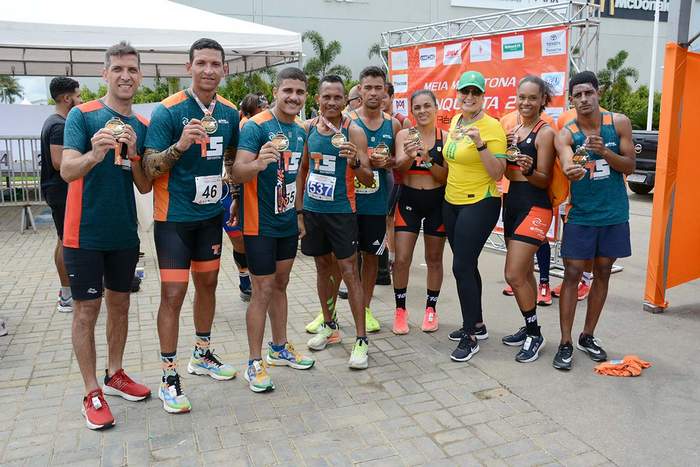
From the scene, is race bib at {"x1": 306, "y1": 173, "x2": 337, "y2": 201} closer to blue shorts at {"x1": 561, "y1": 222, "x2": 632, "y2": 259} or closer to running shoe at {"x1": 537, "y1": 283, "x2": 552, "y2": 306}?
blue shorts at {"x1": 561, "y1": 222, "x2": 632, "y2": 259}

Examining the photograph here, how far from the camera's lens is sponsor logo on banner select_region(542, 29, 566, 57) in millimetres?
6730

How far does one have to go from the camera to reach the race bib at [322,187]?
14.0 ft

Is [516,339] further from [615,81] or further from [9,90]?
[9,90]

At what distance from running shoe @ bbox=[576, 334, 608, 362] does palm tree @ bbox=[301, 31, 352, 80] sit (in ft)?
90.3

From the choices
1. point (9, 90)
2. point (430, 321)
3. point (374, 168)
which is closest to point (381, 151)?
point (374, 168)

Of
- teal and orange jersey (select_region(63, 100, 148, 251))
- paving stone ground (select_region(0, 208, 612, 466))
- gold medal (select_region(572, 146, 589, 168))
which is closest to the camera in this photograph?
paving stone ground (select_region(0, 208, 612, 466))

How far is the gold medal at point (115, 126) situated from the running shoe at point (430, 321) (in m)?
3.03

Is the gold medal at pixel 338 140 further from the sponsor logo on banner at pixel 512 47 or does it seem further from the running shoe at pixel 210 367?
the sponsor logo on banner at pixel 512 47

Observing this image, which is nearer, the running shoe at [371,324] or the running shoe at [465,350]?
the running shoe at [465,350]

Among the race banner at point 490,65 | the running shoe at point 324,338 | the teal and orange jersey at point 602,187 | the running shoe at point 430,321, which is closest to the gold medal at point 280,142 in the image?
the running shoe at point 324,338

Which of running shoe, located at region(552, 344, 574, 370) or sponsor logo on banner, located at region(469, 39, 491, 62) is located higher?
sponsor logo on banner, located at region(469, 39, 491, 62)

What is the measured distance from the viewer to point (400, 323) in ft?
16.6

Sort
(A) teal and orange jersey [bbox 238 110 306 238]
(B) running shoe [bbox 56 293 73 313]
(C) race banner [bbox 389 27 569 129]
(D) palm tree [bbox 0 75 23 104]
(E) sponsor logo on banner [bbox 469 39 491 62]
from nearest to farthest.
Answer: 1. (A) teal and orange jersey [bbox 238 110 306 238]
2. (B) running shoe [bbox 56 293 73 313]
3. (C) race banner [bbox 389 27 569 129]
4. (E) sponsor logo on banner [bbox 469 39 491 62]
5. (D) palm tree [bbox 0 75 23 104]

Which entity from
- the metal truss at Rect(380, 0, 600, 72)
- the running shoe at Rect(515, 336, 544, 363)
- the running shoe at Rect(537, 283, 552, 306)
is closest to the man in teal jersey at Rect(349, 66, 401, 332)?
the running shoe at Rect(515, 336, 544, 363)
